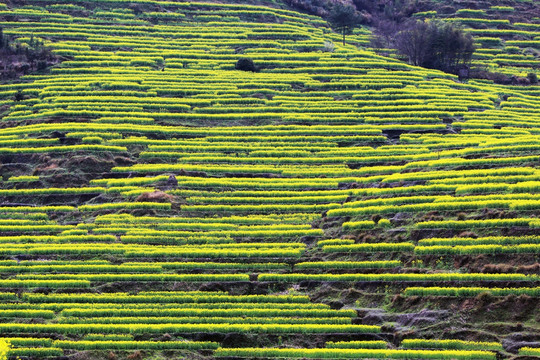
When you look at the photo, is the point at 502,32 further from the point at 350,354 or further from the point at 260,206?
the point at 350,354

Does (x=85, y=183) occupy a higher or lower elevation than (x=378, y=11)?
lower

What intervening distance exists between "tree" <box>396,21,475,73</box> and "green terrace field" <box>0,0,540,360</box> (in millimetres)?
4274

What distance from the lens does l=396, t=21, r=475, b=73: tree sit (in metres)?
80.2

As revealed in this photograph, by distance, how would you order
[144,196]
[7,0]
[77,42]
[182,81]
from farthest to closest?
[7,0] → [77,42] → [182,81] → [144,196]

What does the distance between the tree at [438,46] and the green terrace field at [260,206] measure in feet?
14.0

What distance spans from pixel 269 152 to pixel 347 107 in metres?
14.6

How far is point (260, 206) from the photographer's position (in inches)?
1833

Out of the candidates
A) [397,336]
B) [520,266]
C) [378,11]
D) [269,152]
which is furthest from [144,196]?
[378,11]

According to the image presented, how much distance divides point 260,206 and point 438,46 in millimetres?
46808

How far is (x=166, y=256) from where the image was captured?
39.5 meters

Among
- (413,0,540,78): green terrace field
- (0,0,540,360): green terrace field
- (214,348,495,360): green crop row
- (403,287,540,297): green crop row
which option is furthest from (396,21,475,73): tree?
(214,348,495,360): green crop row

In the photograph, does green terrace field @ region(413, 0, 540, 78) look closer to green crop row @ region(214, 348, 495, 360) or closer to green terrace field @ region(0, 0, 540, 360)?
green terrace field @ region(0, 0, 540, 360)

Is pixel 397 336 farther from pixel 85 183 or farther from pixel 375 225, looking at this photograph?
pixel 85 183

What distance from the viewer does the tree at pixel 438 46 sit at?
8019cm
